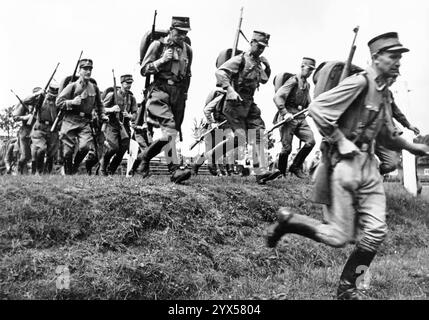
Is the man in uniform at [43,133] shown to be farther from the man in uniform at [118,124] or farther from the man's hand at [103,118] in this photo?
the man's hand at [103,118]

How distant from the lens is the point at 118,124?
12023 mm

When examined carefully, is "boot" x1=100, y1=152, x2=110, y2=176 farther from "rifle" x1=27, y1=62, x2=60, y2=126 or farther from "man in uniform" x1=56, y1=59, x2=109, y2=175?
"rifle" x1=27, y1=62, x2=60, y2=126

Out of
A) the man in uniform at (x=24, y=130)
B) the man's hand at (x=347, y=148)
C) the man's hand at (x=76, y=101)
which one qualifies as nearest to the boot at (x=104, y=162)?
the man's hand at (x=76, y=101)

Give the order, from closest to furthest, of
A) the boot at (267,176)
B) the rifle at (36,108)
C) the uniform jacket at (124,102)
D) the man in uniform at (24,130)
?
1. the boot at (267,176)
2. the uniform jacket at (124,102)
3. the rifle at (36,108)
4. the man in uniform at (24,130)

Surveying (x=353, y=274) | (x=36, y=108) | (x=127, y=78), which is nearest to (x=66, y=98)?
(x=127, y=78)

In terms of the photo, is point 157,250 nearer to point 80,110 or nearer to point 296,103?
point 80,110

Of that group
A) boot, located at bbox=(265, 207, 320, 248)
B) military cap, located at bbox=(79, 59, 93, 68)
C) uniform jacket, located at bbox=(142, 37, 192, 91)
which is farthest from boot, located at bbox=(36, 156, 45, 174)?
boot, located at bbox=(265, 207, 320, 248)

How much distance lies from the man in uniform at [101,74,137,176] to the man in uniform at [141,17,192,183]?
312cm

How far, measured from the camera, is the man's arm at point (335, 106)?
473 centimetres

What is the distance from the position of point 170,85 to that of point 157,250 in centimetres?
341

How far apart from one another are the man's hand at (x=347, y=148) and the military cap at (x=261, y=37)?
18.2 feet

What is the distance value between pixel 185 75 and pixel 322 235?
5131mm

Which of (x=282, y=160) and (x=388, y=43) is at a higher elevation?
(x=388, y=43)
